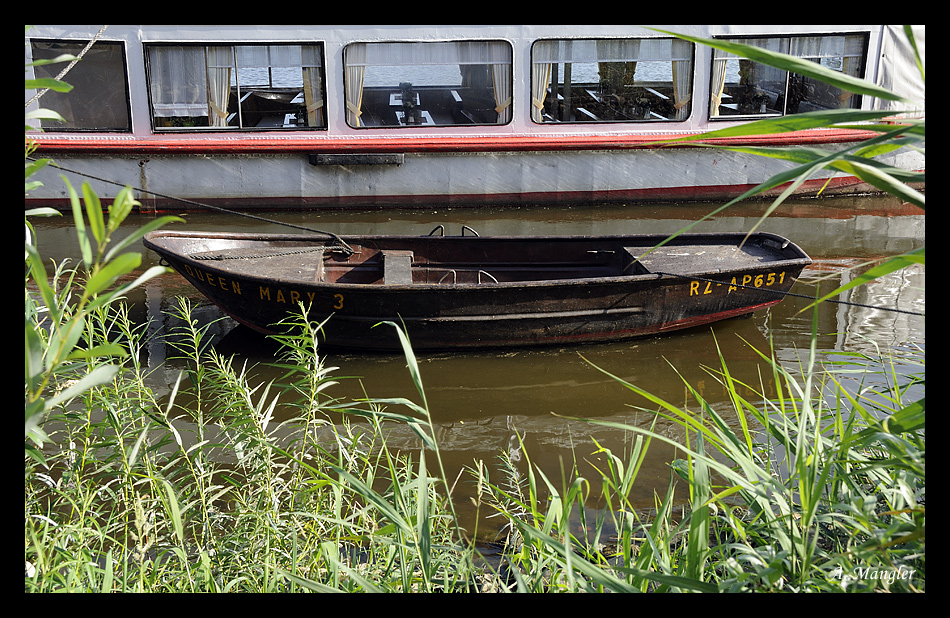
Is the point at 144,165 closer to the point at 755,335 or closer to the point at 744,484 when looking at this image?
the point at 755,335

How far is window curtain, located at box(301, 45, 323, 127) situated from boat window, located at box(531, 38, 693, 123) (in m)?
2.65

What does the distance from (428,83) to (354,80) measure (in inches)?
38.7

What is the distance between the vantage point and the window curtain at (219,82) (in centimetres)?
887

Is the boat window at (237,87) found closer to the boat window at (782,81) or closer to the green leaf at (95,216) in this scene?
the boat window at (782,81)

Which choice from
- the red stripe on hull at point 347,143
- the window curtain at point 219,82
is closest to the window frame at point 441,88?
the red stripe on hull at point 347,143

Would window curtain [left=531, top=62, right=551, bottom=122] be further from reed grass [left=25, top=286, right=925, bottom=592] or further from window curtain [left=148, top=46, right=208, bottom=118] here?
reed grass [left=25, top=286, right=925, bottom=592]

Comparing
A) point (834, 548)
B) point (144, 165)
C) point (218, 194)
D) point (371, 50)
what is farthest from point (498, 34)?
point (834, 548)

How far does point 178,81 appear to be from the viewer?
29.5ft

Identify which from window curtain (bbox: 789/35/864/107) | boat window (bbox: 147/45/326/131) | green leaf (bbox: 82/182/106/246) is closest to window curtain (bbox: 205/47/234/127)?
boat window (bbox: 147/45/326/131)

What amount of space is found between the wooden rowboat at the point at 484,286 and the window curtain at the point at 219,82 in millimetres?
3296

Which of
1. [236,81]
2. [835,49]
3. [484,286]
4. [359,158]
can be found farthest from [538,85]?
[484,286]

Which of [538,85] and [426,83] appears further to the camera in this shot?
[426,83]

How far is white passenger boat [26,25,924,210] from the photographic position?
29.2ft

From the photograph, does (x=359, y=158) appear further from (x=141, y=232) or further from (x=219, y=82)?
(x=141, y=232)
